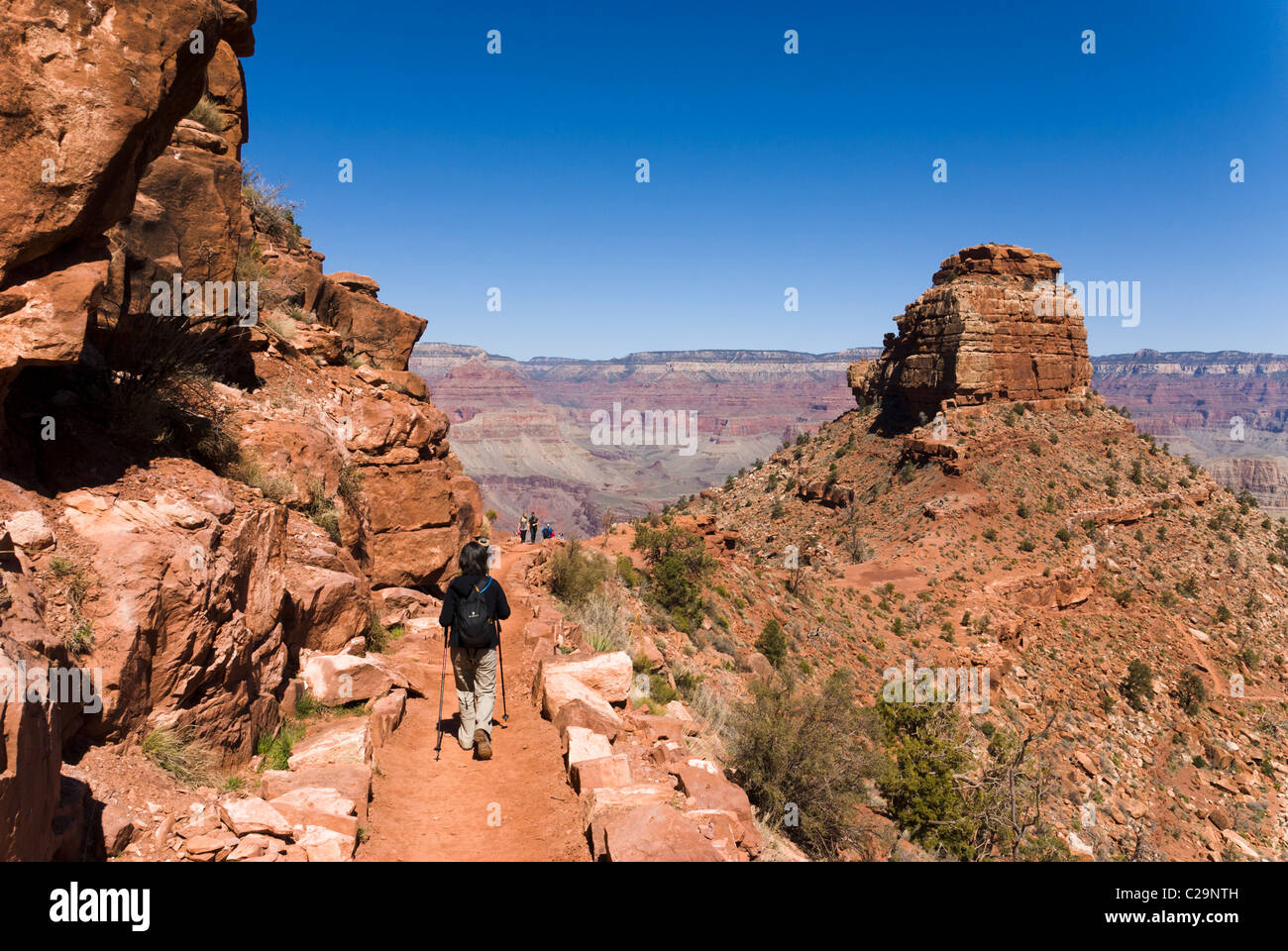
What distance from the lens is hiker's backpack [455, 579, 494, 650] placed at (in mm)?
7445

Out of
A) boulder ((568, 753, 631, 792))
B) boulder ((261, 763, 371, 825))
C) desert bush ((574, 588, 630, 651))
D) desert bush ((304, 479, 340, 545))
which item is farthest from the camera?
desert bush ((574, 588, 630, 651))

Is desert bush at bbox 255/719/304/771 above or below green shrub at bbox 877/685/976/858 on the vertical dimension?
above

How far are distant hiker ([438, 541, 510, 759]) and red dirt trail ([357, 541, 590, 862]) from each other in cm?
34

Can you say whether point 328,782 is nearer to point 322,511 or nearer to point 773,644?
point 322,511

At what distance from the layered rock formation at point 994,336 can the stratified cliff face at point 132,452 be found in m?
40.8

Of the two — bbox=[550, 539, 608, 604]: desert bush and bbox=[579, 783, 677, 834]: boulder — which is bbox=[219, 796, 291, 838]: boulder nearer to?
bbox=[579, 783, 677, 834]: boulder

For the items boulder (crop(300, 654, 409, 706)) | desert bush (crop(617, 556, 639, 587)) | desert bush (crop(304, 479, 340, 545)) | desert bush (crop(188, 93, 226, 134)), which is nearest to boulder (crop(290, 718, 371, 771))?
boulder (crop(300, 654, 409, 706))

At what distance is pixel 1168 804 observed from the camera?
857 inches

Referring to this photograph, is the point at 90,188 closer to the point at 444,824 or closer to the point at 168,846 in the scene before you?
the point at 168,846

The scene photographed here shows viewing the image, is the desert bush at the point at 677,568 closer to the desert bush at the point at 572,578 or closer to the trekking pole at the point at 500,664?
the desert bush at the point at 572,578

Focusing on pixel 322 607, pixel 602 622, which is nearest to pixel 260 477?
pixel 322 607
